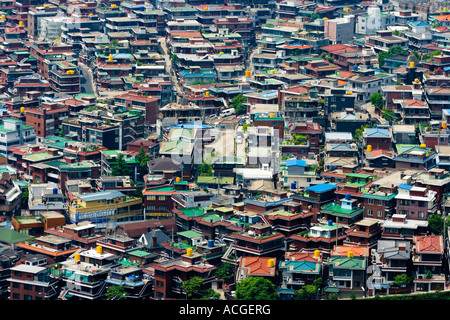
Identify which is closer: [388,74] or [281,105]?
[281,105]

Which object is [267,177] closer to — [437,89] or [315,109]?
[315,109]

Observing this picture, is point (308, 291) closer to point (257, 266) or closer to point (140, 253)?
point (257, 266)

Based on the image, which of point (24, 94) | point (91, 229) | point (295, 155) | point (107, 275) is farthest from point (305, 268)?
point (24, 94)

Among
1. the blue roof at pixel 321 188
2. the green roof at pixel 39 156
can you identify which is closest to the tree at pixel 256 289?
the blue roof at pixel 321 188

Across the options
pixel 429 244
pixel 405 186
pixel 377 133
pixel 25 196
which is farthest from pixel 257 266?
pixel 377 133

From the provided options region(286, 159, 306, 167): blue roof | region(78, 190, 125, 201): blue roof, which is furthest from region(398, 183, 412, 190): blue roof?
region(78, 190, 125, 201): blue roof
